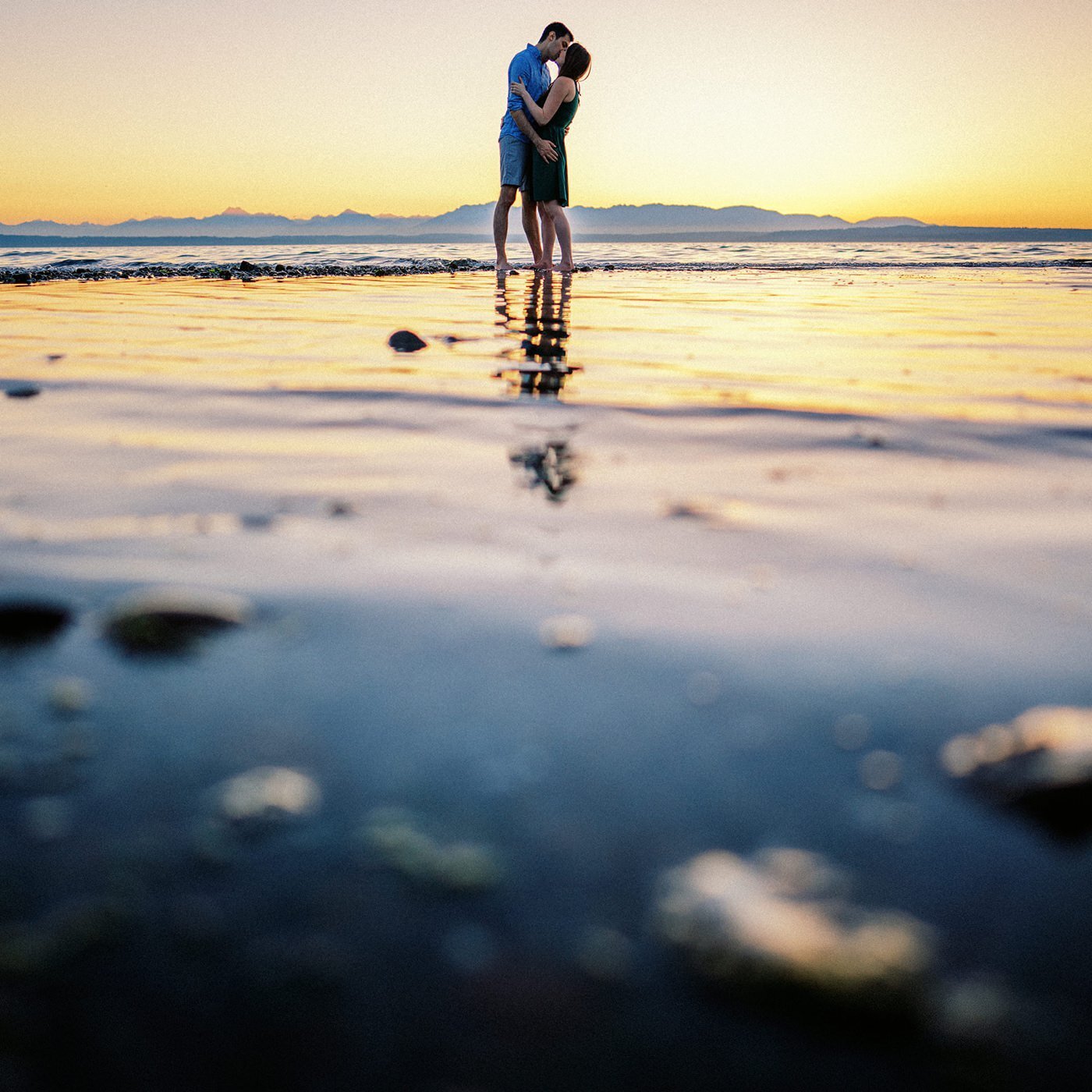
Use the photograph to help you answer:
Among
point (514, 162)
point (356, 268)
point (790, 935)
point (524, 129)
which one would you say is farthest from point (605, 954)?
point (356, 268)

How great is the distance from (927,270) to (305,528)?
43.0ft

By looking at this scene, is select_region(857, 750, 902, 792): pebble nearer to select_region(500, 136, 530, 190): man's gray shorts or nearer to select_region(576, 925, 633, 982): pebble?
select_region(576, 925, 633, 982): pebble

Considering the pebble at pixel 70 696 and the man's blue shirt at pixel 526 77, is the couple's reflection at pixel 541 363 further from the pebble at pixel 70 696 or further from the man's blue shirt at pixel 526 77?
the man's blue shirt at pixel 526 77

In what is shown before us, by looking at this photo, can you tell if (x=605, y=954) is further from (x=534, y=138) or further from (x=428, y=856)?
(x=534, y=138)

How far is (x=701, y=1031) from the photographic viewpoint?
57 centimetres

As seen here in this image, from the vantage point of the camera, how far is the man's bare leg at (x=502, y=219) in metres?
9.08

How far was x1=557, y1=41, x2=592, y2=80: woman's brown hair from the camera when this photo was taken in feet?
27.4

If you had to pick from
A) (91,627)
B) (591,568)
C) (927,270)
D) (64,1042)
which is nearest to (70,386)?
(91,627)

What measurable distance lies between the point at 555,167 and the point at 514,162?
402 millimetres

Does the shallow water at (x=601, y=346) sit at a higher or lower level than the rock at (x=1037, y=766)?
higher

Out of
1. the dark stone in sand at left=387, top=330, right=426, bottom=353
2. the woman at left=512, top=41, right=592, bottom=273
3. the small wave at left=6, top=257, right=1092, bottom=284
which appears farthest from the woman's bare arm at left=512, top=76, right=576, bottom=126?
the dark stone in sand at left=387, top=330, right=426, bottom=353

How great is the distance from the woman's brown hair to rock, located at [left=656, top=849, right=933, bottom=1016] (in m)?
8.99

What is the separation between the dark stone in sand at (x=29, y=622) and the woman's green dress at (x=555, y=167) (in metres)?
8.40

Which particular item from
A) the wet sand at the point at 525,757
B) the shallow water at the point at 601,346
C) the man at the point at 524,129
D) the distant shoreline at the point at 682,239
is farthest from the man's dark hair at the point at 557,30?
the distant shoreline at the point at 682,239
